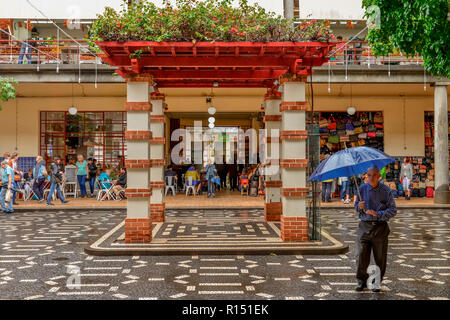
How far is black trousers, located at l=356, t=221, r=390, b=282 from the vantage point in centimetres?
550

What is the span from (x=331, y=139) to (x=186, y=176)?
6596 mm

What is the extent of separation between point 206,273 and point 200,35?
4040 millimetres

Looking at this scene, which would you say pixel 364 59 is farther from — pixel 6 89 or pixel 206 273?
pixel 206 273


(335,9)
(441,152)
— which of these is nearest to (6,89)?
(335,9)

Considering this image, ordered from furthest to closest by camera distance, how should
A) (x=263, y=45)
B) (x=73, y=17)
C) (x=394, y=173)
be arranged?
(x=394, y=173) < (x=73, y=17) < (x=263, y=45)

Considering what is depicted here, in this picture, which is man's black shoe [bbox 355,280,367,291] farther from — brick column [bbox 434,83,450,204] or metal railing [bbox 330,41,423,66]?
metal railing [bbox 330,41,423,66]

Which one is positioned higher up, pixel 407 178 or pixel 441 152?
pixel 441 152

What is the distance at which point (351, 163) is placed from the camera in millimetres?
5344

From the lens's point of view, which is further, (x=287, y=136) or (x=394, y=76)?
(x=394, y=76)

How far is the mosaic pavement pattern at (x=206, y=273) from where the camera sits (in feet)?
18.2

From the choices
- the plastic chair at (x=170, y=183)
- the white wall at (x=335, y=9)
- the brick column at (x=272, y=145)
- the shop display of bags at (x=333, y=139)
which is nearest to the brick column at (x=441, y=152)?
the white wall at (x=335, y=9)

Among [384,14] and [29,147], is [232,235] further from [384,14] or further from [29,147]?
[29,147]

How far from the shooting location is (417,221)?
12.0m
